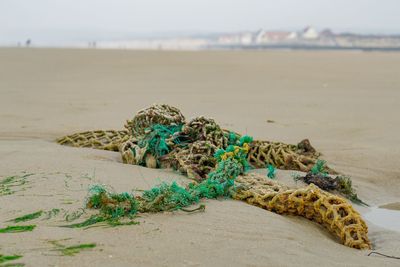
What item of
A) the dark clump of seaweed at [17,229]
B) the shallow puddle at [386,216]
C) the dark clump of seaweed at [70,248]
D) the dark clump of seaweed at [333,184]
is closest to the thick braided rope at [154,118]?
the dark clump of seaweed at [333,184]

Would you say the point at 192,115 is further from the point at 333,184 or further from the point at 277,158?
the point at 333,184

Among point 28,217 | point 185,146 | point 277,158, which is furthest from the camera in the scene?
point 277,158

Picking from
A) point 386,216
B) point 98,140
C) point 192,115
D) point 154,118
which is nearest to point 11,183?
point 154,118

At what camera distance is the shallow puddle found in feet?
13.8

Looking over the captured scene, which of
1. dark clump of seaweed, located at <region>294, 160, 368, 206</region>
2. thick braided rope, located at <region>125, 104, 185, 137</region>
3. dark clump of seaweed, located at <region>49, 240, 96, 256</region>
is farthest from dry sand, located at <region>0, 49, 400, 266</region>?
thick braided rope, located at <region>125, 104, 185, 137</region>

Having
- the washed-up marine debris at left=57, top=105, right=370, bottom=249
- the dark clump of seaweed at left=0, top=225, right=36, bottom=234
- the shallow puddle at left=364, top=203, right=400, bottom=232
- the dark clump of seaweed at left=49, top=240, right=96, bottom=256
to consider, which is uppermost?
the washed-up marine debris at left=57, top=105, right=370, bottom=249

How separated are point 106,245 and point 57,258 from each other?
0.28m

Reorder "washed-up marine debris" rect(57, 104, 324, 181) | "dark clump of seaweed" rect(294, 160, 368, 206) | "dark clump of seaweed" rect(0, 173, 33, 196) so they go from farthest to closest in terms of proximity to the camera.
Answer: "washed-up marine debris" rect(57, 104, 324, 181)
"dark clump of seaweed" rect(294, 160, 368, 206)
"dark clump of seaweed" rect(0, 173, 33, 196)

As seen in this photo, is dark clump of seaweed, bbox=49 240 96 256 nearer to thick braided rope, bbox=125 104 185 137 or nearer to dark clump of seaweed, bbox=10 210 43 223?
dark clump of seaweed, bbox=10 210 43 223

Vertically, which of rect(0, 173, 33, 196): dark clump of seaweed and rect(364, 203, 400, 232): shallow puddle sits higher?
rect(0, 173, 33, 196): dark clump of seaweed

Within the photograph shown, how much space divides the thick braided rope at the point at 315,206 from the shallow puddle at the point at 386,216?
64 centimetres

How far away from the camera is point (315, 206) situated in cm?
376

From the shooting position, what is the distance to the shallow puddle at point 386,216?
4219 millimetres

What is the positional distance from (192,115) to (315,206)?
530 cm
